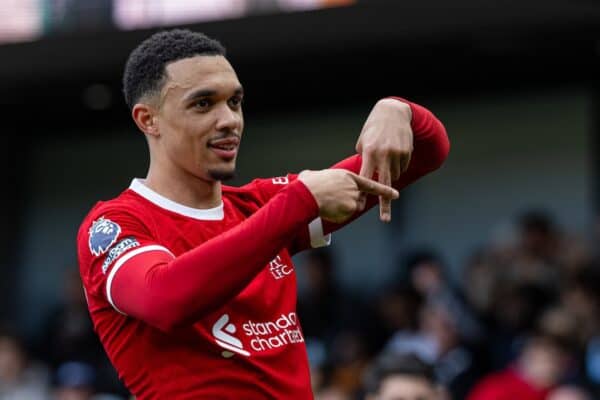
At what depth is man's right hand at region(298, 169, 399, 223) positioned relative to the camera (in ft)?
10.5

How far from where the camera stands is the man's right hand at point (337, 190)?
321cm

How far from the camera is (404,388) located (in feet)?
15.6

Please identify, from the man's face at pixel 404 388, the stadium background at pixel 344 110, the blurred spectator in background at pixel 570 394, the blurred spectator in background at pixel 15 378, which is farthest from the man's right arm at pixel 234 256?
the blurred spectator in background at pixel 15 378

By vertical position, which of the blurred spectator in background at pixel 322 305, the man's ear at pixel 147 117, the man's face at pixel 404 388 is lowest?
the blurred spectator in background at pixel 322 305

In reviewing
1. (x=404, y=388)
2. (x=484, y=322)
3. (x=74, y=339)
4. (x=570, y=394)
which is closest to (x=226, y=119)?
(x=404, y=388)

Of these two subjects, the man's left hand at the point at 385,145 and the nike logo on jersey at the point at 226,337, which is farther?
the nike logo on jersey at the point at 226,337

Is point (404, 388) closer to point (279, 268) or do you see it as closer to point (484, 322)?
point (279, 268)

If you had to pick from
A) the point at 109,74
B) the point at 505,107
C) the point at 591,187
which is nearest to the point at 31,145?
the point at 109,74

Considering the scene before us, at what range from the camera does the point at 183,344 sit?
3.57 m

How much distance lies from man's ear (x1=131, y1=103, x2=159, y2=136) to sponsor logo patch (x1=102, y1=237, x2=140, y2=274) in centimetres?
41

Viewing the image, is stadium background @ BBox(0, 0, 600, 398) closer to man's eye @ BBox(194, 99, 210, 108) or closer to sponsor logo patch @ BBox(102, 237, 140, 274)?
man's eye @ BBox(194, 99, 210, 108)

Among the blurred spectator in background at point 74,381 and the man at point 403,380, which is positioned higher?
the man at point 403,380

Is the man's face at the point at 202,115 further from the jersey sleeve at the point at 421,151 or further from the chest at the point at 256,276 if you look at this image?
the jersey sleeve at the point at 421,151

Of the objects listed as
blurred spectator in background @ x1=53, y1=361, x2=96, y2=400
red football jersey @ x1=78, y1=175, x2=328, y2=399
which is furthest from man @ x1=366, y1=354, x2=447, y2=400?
blurred spectator in background @ x1=53, y1=361, x2=96, y2=400
